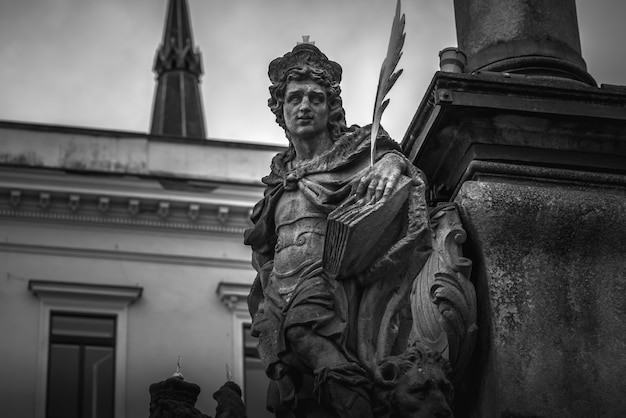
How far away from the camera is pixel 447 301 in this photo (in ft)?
30.1

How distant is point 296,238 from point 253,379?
20.5 m

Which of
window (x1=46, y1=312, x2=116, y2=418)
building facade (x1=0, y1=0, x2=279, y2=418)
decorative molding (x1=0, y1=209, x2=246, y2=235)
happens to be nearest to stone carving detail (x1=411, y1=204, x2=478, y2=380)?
building facade (x1=0, y1=0, x2=279, y2=418)

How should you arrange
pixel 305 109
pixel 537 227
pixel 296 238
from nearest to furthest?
pixel 537 227 → pixel 296 238 → pixel 305 109

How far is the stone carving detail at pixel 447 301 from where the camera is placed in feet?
29.9

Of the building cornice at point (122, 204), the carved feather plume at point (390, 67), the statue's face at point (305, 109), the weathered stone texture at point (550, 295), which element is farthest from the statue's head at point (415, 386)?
the building cornice at point (122, 204)

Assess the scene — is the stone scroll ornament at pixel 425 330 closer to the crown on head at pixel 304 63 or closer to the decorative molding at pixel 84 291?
the crown on head at pixel 304 63

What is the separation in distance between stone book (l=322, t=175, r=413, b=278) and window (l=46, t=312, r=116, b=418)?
2050cm

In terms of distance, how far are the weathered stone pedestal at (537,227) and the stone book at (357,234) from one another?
477 millimetres

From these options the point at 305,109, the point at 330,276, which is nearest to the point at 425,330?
the point at 330,276

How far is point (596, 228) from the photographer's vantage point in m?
9.43

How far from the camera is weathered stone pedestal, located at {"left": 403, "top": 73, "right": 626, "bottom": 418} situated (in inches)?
355

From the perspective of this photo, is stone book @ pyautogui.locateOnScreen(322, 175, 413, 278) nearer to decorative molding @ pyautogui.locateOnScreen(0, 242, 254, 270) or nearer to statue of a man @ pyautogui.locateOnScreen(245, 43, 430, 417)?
statue of a man @ pyautogui.locateOnScreen(245, 43, 430, 417)

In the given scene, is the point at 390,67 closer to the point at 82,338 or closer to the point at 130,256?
the point at 82,338

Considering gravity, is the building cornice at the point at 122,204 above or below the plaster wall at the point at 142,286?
above
